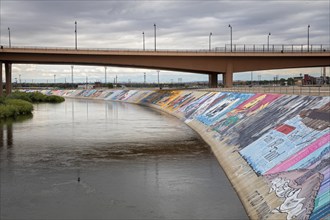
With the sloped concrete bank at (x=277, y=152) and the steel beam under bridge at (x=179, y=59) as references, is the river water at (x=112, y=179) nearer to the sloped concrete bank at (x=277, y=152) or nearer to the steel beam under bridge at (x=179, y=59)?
the sloped concrete bank at (x=277, y=152)

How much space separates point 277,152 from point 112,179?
11.7 meters

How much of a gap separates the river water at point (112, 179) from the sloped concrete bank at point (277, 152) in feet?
4.48

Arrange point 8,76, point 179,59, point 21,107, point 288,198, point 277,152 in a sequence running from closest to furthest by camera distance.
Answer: point 288,198, point 277,152, point 21,107, point 179,59, point 8,76

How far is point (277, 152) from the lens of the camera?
27.7 meters

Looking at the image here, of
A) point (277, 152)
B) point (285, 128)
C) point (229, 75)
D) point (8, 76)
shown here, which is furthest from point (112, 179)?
point (8, 76)

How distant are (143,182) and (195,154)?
11393mm

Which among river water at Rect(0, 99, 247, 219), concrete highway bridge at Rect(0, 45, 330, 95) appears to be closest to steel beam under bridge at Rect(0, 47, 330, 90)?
concrete highway bridge at Rect(0, 45, 330, 95)

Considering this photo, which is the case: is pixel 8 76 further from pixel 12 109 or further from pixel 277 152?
pixel 277 152

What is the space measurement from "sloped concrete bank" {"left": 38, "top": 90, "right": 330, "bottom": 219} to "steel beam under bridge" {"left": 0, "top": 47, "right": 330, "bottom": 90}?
134ft

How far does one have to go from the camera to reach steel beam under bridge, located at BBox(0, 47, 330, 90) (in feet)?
296

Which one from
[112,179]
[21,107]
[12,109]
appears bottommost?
[112,179]

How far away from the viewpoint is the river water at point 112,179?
21.9 m

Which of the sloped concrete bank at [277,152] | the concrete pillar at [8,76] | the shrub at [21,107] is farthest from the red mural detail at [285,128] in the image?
the concrete pillar at [8,76]

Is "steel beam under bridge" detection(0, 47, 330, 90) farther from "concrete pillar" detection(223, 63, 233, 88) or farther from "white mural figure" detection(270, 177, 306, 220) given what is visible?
"white mural figure" detection(270, 177, 306, 220)
